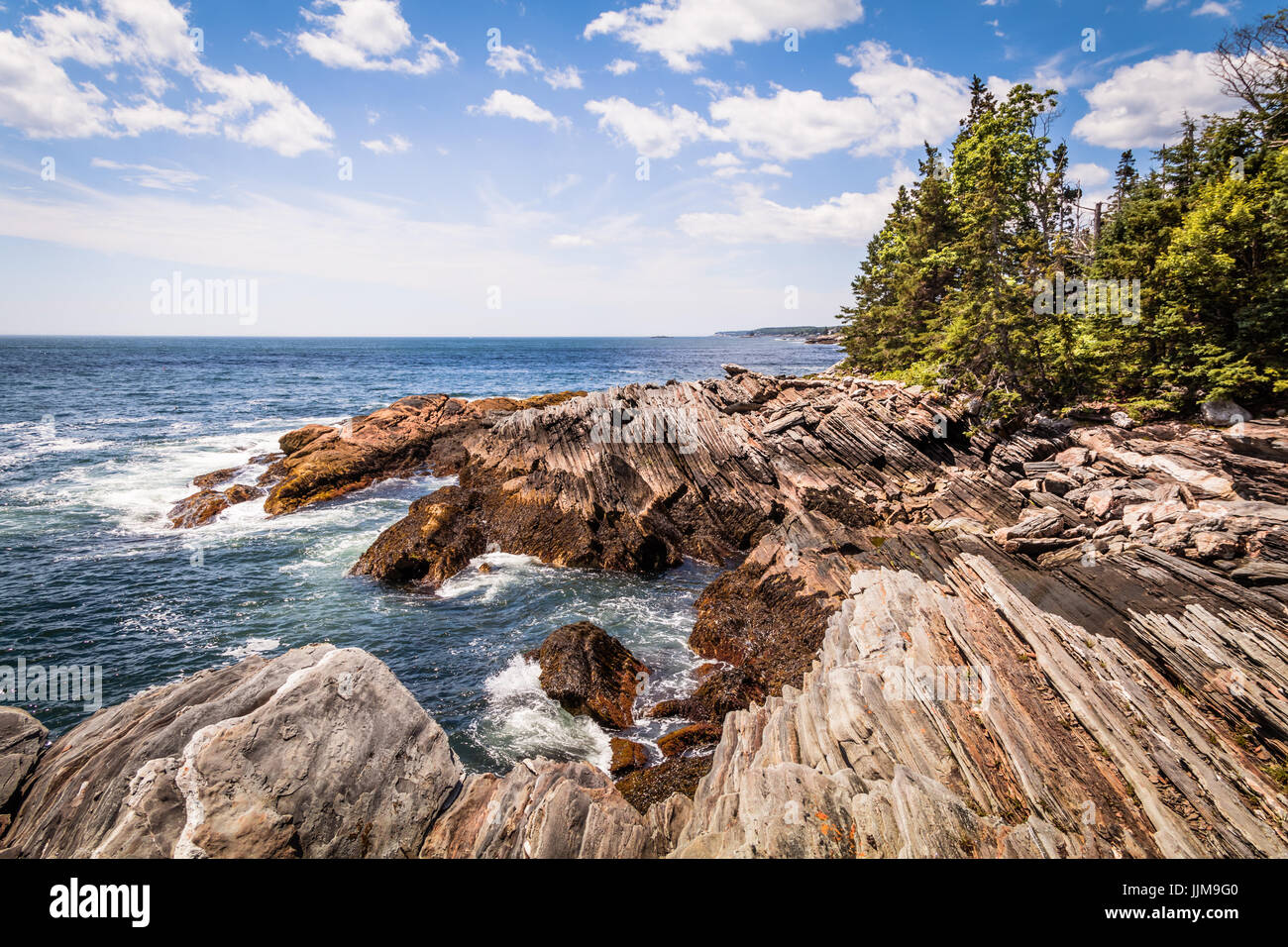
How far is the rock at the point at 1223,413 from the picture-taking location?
70.9ft

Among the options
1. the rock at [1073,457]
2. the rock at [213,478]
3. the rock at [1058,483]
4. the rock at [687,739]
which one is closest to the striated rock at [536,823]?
the rock at [687,739]

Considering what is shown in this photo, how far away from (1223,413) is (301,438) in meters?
49.8

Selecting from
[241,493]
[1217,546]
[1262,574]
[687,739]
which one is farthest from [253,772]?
[241,493]

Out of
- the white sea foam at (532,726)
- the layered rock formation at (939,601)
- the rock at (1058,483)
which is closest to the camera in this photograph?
the layered rock formation at (939,601)

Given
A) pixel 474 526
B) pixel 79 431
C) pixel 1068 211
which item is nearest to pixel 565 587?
pixel 474 526

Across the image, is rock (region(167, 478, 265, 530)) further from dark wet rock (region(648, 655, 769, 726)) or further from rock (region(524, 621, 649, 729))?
dark wet rock (region(648, 655, 769, 726))

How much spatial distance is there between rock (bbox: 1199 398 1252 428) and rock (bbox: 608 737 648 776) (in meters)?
26.6

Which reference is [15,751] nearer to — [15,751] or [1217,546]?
[15,751]

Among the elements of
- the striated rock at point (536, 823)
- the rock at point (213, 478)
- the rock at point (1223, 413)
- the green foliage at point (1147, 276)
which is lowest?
the striated rock at point (536, 823)

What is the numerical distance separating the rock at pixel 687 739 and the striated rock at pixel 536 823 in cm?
438

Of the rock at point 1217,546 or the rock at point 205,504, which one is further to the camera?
the rock at point 205,504

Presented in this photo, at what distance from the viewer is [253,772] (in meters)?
6.65

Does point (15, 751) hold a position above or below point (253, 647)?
above

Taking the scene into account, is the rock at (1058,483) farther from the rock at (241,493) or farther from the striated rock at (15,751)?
the rock at (241,493)
